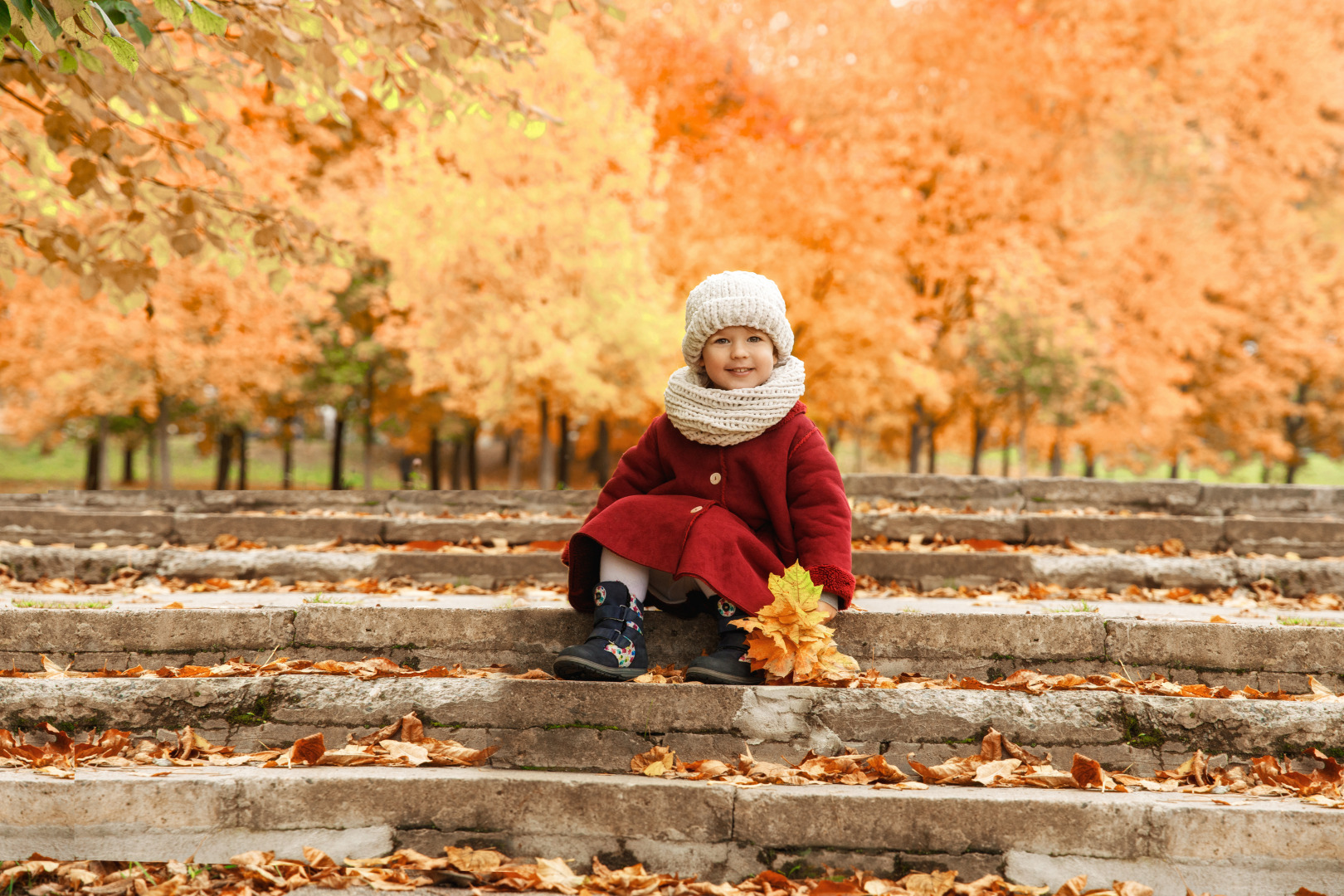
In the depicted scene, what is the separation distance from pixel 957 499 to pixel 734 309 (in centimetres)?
359

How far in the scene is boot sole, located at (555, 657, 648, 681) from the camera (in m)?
2.66

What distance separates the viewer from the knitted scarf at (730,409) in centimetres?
303

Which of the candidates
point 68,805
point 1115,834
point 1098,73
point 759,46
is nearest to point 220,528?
point 68,805

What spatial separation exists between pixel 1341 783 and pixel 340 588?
4.20 meters

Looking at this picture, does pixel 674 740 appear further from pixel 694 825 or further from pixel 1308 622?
pixel 1308 622

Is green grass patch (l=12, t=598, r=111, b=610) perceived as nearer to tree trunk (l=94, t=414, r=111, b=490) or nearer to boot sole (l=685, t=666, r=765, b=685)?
boot sole (l=685, t=666, r=765, b=685)

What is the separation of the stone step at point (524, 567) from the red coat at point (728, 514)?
172cm

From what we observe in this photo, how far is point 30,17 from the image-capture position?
2.36 metres

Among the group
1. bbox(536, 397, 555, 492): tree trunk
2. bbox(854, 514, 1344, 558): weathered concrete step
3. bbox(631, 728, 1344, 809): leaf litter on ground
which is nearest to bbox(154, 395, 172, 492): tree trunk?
bbox(536, 397, 555, 492): tree trunk

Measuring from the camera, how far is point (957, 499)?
604cm

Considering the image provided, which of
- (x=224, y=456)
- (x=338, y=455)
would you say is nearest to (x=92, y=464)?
(x=224, y=456)

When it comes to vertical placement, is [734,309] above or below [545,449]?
above

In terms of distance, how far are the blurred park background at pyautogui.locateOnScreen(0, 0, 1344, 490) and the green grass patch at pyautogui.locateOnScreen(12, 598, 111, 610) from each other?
14.9 feet

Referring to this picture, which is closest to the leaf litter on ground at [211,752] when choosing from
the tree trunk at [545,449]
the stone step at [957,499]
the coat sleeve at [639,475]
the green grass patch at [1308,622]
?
the coat sleeve at [639,475]
